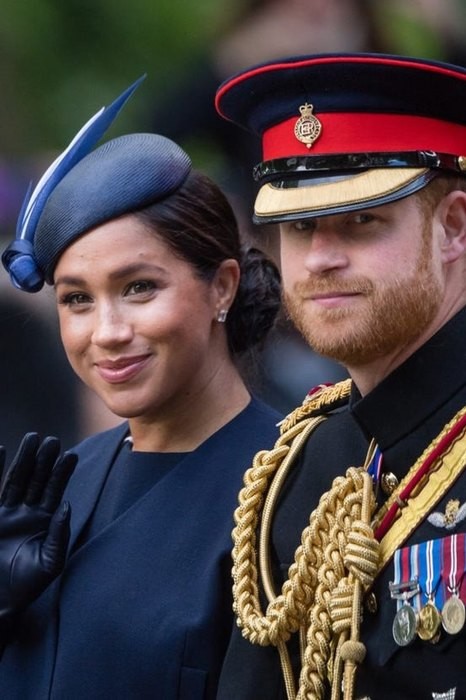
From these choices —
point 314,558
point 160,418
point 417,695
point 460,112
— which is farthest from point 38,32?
point 417,695

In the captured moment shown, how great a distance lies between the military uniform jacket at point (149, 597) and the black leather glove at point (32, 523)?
0.04m

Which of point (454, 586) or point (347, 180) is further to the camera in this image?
point (347, 180)

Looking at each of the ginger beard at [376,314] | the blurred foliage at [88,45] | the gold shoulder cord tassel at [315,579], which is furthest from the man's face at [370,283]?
the blurred foliage at [88,45]

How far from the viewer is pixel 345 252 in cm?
246

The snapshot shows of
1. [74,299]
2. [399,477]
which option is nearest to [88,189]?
[74,299]

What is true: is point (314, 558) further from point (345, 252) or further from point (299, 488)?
point (345, 252)

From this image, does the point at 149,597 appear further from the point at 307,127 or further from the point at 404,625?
the point at 307,127

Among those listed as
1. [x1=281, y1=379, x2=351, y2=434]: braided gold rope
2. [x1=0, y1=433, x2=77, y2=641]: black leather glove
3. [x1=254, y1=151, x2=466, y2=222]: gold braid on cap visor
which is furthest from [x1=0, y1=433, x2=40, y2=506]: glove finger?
[x1=254, y1=151, x2=466, y2=222]: gold braid on cap visor

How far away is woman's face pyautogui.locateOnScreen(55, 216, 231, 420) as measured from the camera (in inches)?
124

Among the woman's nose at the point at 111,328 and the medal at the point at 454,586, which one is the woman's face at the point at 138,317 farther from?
the medal at the point at 454,586

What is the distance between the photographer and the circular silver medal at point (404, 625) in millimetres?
2312

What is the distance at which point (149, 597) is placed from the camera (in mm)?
3012

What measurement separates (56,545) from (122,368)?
344mm

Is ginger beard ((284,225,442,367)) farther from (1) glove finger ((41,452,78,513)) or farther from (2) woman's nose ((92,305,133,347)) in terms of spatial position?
(1) glove finger ((41,452,78,513))
